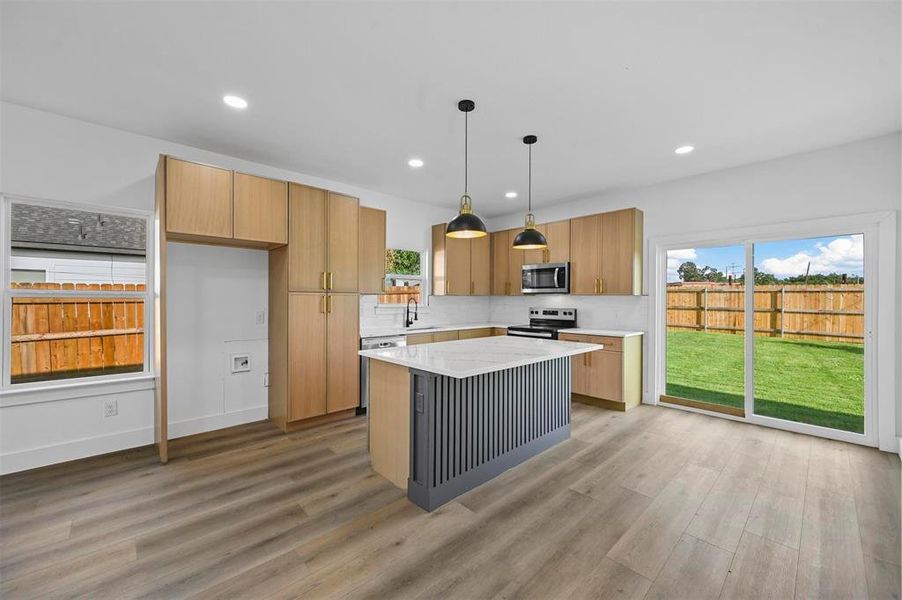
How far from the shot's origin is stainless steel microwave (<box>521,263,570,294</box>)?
5.19 m

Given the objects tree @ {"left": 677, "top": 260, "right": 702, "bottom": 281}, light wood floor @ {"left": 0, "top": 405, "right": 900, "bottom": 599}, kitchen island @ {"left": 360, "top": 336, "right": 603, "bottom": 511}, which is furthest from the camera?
tree @ {"left": 677, "top": 260, "right": 702, "bottom": 281}

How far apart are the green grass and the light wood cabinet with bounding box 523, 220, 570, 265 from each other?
1679mm

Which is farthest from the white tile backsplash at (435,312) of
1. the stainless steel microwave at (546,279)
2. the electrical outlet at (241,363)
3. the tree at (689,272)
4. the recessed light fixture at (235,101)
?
the tree at (689,272)

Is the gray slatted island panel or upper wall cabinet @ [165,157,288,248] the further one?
upper wall cabinet @ [165,157,288,248]

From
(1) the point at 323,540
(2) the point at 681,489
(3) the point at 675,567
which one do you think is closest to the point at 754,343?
(2) the point at 681,489

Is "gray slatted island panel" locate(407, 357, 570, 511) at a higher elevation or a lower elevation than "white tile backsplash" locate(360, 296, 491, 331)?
lower

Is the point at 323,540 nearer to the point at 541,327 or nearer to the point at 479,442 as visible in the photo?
the point at 479,442

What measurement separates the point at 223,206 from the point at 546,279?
156 inches

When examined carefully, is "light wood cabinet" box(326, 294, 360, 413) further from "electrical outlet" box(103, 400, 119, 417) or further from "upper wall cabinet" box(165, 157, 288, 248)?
"electrical outlet" box(103, 400, 119, 417)

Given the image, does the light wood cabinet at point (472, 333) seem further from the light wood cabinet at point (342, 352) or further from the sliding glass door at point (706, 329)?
the sliding glass door at point (706, 329)

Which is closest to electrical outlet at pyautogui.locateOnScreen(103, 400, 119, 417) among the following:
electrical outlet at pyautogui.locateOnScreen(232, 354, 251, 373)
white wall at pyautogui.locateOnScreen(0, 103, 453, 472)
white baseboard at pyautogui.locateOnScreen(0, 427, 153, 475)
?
white wall at pyautogui.locateOnScreen(0, 103, 453, 472)

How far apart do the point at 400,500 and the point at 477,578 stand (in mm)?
817

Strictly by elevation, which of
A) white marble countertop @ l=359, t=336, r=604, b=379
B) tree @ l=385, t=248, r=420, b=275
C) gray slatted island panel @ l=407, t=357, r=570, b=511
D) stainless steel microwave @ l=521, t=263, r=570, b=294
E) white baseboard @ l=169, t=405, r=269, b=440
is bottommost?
white baseboard @ l=169, t=405, r=269, b=440

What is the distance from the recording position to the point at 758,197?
3918 mm
